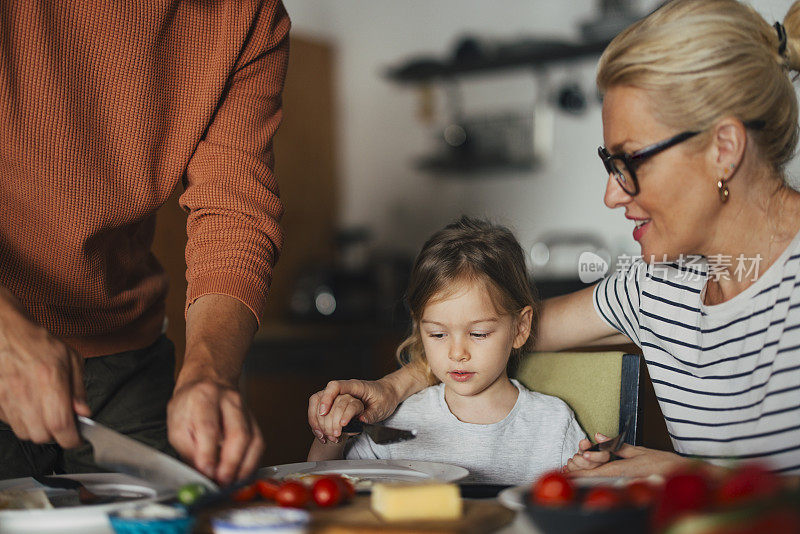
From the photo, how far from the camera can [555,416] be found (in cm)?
160

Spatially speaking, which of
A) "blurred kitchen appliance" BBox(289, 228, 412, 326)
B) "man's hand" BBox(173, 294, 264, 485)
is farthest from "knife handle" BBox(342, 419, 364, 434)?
"blurred kitchen appliance" BBox(289, 228, 412, 326)

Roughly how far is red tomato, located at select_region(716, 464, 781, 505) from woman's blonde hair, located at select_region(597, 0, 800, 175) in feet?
2.42

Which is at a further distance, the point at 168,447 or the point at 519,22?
the point at 519,22

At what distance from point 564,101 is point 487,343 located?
235cm

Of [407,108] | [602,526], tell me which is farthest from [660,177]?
[407,108]

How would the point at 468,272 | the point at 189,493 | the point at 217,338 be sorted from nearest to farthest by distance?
the point at 189,493 < the point at 217,338 < the point at 468,272

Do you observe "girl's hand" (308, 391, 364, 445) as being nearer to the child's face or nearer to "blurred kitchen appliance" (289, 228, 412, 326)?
the child's face

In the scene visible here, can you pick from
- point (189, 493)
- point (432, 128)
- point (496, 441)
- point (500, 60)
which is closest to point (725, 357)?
point (496, 441)

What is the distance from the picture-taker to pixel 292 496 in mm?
926

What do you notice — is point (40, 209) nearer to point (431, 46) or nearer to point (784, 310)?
point (784, 310)

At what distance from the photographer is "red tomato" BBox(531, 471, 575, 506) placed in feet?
2.54

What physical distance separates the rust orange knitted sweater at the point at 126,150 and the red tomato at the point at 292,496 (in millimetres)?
350

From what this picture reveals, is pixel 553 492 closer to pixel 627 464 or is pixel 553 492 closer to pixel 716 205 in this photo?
pixel 627 464

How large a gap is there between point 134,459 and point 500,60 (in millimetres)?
3203
